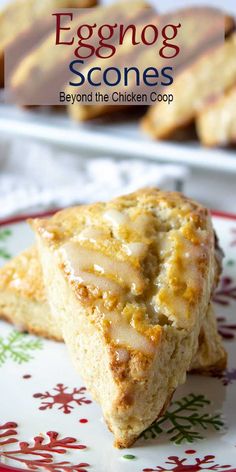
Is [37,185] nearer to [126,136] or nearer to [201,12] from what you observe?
[126,136]

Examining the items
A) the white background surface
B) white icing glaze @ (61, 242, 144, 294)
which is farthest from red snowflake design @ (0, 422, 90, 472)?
the white background surface

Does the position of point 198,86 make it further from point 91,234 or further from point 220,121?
point 91,234

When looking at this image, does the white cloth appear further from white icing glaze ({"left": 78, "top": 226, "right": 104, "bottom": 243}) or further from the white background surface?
white icing glaze ({"left": 78, "top": 226, "right": 104, "bottom": 243})

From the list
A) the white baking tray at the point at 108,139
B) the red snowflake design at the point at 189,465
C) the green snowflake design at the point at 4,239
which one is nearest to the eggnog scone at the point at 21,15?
Answer: the white baking tray at the point at 108,139

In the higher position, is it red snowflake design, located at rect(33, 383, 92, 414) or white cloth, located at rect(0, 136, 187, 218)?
white cloth, located at rect(0, 136, 187, 218)

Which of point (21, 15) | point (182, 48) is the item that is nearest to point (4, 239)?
point (182, 48)

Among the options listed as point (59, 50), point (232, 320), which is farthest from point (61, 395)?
point (59, 50)
